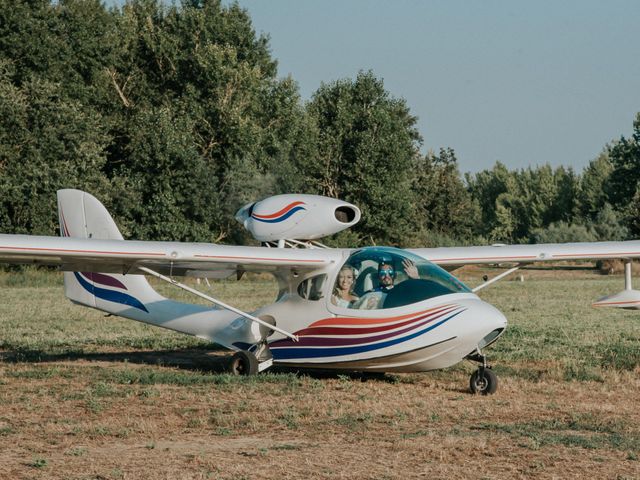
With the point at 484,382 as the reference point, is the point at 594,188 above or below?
above

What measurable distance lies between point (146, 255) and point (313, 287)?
2309 millimetres

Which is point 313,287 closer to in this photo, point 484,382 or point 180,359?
point 484,382

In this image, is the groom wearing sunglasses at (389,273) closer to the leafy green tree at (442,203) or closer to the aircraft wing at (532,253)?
the aircraft wing at (532,253)

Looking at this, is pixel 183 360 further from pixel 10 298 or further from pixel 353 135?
pixel 353 135

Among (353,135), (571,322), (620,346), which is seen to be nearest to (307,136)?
(353,135)

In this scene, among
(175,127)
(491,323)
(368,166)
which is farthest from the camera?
(368,166)

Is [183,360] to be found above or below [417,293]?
below

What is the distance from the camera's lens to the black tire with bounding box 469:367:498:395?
12.4 m

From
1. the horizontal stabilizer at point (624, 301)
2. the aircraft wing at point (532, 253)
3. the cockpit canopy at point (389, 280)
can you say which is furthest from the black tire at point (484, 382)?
the aircraft wing at point (532, 253)

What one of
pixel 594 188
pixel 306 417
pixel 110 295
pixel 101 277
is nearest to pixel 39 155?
pixel 101 277

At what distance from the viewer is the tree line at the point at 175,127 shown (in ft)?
157

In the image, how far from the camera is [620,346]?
715 inches

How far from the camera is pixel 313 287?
1385 centimetres

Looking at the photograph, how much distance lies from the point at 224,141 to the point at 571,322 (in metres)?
37.5
